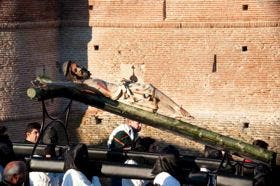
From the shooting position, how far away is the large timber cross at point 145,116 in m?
10.0

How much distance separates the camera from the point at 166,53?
2006cm

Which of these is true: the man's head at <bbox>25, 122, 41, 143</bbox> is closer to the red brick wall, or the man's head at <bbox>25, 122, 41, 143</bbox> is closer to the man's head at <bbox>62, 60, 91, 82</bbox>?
the man's head at <bbox>62, 60, 91, 82</bbox>

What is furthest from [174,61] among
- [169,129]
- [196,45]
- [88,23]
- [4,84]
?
[169,129]

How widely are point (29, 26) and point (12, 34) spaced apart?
40 cm

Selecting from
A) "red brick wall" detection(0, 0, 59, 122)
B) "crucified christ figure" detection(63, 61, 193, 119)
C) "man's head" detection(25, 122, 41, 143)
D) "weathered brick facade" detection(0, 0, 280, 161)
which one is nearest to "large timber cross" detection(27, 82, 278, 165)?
"crucified christ figure" detection(63, 61, 193, 119)

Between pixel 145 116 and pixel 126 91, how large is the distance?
0.35 m

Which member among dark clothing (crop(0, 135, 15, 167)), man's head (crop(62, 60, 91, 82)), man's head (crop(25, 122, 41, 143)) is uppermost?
man's head (crop(62, 60, 91, 82))

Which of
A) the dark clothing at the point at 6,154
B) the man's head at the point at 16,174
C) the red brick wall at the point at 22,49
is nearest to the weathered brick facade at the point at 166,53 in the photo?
the red brick wall at the point at 22,49

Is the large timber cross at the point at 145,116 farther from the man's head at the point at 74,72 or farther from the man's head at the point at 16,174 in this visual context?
the man's head at the point at 16,174

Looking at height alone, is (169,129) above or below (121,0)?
below

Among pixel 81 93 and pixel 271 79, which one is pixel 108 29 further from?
pixel 81 93

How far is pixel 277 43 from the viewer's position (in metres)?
19.3

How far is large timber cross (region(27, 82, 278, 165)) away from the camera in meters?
10.0

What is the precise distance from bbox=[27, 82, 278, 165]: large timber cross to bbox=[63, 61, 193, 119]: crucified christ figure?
0.29ft
